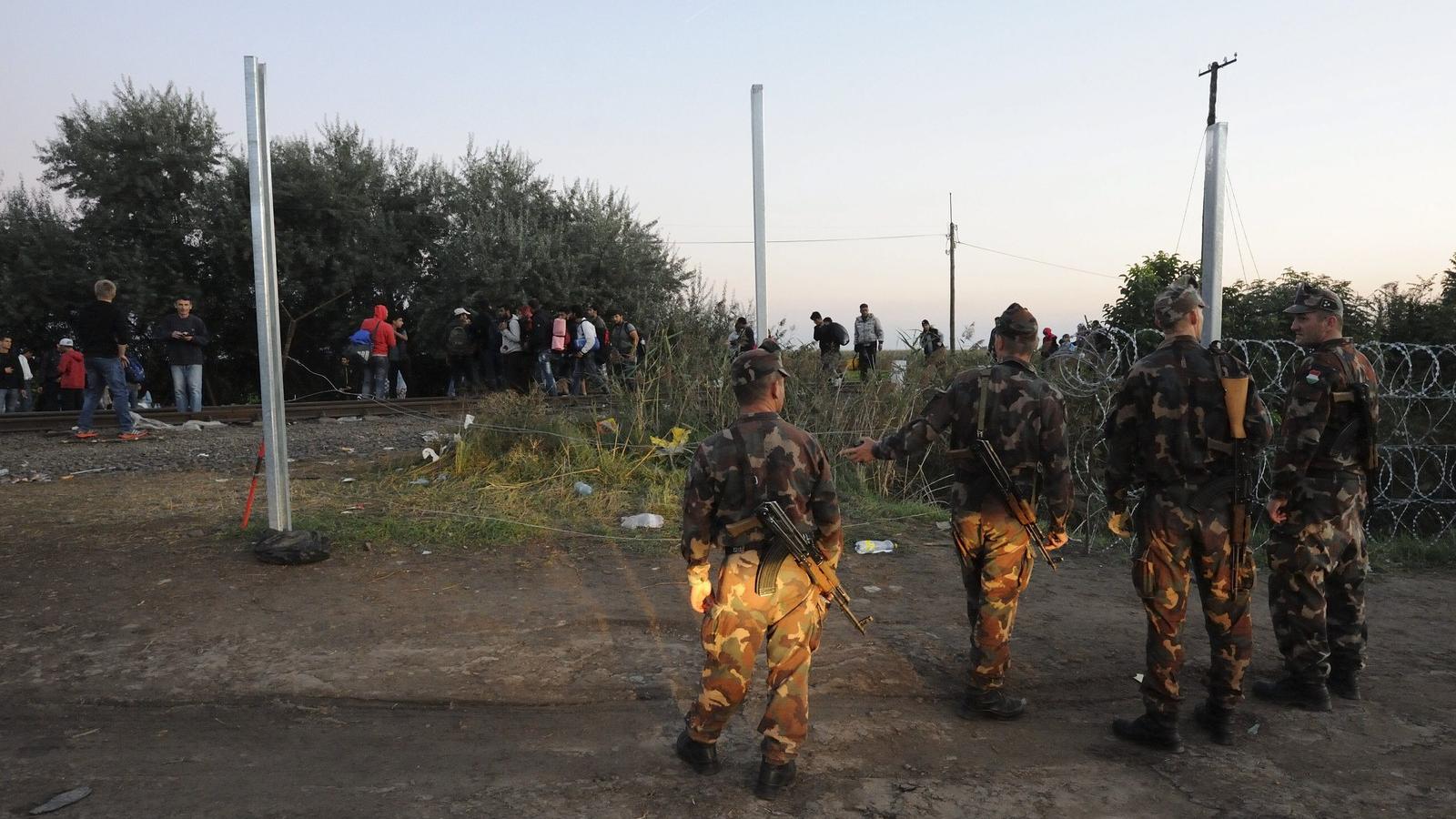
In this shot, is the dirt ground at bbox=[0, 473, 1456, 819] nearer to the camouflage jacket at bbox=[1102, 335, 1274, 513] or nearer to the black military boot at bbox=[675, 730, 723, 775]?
the black military boot at bbox=[675, 730, 723, 775]

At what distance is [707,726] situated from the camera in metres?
3.53

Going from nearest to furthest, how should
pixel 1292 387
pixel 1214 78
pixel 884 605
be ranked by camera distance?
pixel 1292 387
pixel 884 605
pixel 1214 78

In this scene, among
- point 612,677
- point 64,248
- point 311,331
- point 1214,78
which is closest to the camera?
point 612,677

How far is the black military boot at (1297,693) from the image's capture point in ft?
14.0

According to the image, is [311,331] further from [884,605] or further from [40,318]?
[884,605]

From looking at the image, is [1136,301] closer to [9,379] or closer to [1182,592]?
[1182,592]

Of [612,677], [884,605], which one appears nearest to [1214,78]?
[884,605]

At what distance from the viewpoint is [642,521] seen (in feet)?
24.6

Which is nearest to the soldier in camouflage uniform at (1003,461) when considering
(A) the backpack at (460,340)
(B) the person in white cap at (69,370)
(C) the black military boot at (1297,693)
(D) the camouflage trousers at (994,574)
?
(D) the camouflage trousers at (994,574)

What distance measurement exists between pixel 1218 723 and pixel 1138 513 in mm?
899

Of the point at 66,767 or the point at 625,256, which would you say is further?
the point at 625,256

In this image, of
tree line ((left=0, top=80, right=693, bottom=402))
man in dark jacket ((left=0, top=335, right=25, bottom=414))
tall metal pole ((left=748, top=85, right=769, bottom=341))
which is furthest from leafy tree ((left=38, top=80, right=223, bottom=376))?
tall metal pole ((left=748, top=85, right=769, bottom=341))

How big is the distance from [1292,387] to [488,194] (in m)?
21.7

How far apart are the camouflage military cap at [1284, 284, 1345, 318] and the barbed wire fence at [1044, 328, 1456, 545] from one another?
8.29ft
